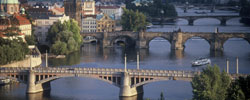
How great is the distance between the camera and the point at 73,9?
10644 cm

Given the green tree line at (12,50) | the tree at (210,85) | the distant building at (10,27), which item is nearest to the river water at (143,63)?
the green tree line at (12,50)

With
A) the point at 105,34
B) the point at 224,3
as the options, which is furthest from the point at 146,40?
the point at 224,3

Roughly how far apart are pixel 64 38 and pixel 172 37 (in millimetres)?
12774

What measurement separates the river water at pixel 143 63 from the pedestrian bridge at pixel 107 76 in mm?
753

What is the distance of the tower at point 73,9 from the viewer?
349 ft

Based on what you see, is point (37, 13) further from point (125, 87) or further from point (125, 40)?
point (125, 87)

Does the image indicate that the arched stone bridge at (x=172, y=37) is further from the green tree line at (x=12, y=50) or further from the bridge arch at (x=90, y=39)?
the green tree line at (x=12, y=50)

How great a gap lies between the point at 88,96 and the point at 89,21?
4850cm

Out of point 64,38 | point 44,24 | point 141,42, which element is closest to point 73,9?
point 44,24

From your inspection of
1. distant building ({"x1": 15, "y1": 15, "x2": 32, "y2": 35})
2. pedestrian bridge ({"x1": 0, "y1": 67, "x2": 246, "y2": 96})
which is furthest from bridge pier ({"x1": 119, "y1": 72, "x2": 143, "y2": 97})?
distant building ({"x1": 15, "y1": 15, "x2": 32, "y2": 35})

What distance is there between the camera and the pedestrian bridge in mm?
58281

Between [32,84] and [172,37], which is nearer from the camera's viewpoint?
[32,84]

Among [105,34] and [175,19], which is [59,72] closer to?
[105,34]

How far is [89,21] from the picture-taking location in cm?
10775
